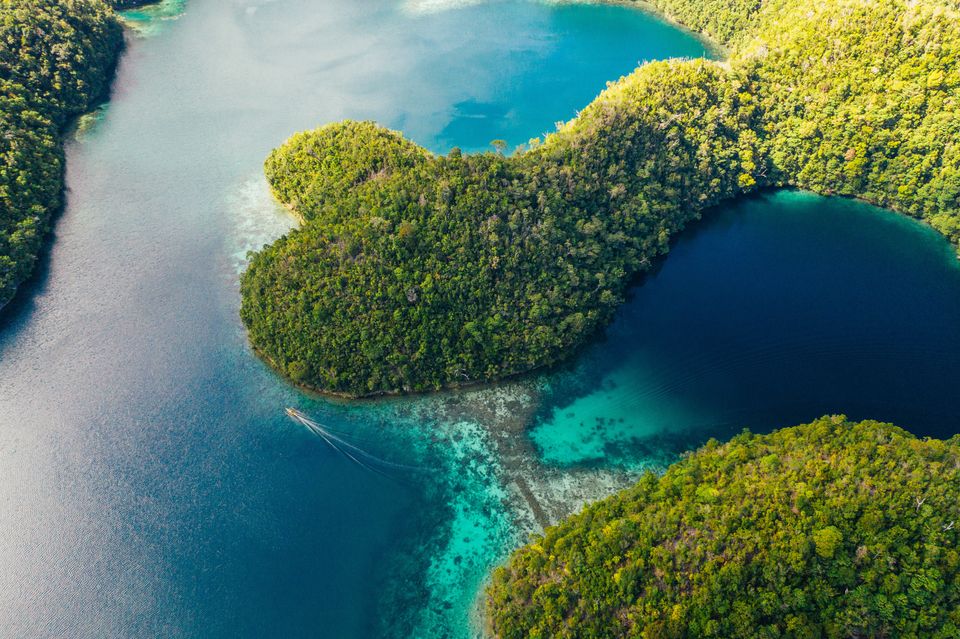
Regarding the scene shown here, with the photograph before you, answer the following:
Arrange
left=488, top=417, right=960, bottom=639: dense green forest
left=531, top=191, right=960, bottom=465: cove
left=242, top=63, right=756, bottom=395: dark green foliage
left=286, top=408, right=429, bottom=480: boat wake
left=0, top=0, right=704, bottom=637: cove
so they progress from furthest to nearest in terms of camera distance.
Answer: left=242, top=63, right=756, bottom=395: dark green foliage → left=531, top=191, right=960, bottom=465: cove → left=286, top=408, right=429, bottom=480: boat wake → left=0, top=0, right=704, bottom=637: cove → left=488, top=417, right=960, bottom=639: dense green forest

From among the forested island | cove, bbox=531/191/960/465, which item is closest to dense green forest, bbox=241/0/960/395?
cove, bbox=531/191/960/465

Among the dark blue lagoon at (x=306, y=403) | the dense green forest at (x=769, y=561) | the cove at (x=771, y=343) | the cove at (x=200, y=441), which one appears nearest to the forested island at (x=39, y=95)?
the cove at (x=200, y=441)

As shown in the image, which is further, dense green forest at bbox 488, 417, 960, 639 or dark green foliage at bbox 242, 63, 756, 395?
dark green foliage at bbox 242, 63, 756, 395

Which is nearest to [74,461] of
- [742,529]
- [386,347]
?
[386,347]

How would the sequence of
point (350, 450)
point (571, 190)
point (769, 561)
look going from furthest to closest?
1. point (571, 190)
2. point (350, 450)
3. point (769, 561)

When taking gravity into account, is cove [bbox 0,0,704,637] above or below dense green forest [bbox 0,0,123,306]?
below

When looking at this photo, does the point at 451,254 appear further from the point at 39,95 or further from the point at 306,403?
the point at 39,95

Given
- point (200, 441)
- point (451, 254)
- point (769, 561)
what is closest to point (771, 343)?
point (769, 561)

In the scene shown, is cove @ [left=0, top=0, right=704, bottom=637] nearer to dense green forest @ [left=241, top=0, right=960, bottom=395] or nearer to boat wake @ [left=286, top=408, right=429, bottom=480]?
boat wake @ [left=286, top=408, right=429, bottom=480]
